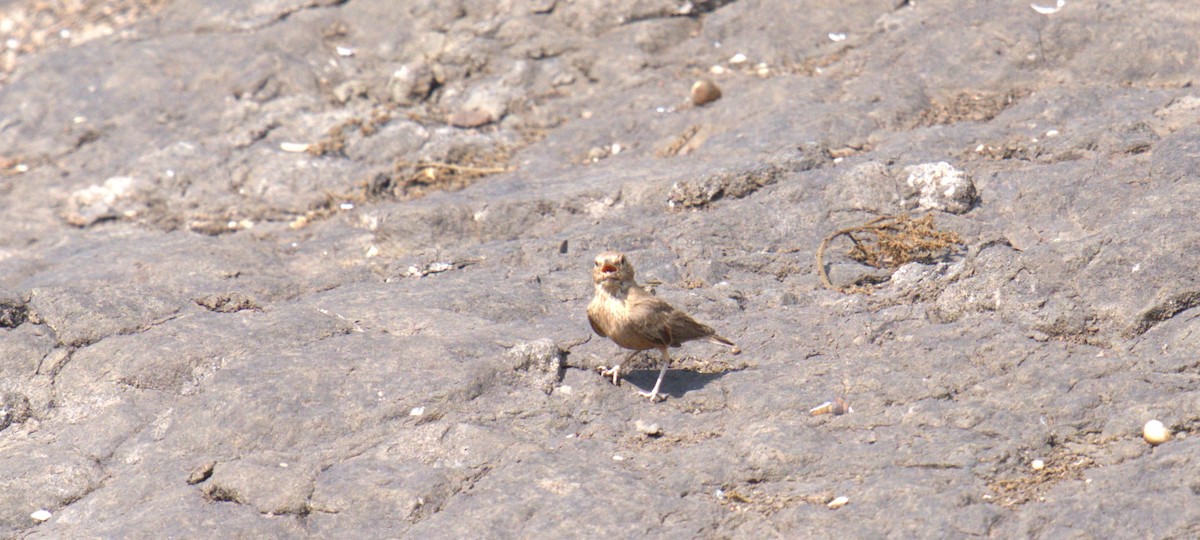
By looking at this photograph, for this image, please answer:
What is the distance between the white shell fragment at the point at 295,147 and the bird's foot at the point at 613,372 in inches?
157

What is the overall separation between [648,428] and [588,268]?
164cm

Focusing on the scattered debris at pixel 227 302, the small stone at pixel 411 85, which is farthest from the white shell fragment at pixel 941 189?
the small stone at pixel 411 85

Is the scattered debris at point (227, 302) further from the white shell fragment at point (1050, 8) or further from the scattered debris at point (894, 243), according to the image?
the white shell fragment at point (1050, 8)

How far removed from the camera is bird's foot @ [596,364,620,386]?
17.8 ft

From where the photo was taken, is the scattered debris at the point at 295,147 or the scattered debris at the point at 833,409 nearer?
the scattered debris at the point at 833,409

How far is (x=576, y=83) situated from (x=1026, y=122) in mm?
3567

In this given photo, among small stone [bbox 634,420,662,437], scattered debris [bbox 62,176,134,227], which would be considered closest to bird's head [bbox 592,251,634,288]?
small stone [bbox 634,420,662,437]

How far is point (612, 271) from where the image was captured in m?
5.48

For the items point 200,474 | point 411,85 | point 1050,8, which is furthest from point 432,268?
point 1050,8

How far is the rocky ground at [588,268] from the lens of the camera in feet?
15.0

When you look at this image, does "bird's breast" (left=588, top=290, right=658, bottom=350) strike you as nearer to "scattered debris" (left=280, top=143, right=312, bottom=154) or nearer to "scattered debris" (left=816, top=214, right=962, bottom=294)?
"scattered debris" (left=816, top=214, right=962, bottom=294)

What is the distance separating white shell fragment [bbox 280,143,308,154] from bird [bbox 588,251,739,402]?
12.5 feet

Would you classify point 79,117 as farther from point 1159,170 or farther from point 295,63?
point 1159,170

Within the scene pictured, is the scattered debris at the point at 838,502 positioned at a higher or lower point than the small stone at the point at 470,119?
higher
